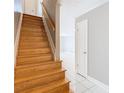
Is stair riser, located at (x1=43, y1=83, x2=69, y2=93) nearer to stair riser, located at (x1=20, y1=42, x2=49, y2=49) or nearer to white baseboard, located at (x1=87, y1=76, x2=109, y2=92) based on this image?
white baseboard, located at (x1=87, y1=76, x2=109, y2=92)

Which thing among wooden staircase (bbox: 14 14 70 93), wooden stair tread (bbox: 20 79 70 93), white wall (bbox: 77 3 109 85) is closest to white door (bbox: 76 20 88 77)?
white wall (bbox: 77 3 109 85)

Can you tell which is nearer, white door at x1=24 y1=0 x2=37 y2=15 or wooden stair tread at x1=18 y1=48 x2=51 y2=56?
wooden stair tread at x1=18 y1=48 x2=51 y2=56

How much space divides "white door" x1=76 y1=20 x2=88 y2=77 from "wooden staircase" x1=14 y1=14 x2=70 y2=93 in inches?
49.9

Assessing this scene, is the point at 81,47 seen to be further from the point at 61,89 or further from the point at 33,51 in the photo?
the point at 61,89

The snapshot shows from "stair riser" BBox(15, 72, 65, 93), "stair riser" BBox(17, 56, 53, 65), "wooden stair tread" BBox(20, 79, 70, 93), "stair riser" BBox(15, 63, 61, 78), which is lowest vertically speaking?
"wooden stair tread" BBox(20, 79, 70, 93)

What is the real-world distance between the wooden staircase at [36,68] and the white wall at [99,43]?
1.08 m

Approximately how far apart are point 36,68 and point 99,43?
189cm

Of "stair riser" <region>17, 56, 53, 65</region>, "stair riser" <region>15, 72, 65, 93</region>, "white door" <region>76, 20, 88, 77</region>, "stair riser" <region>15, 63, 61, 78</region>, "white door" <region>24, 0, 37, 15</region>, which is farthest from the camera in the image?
"white door" <region>24, 0, 37, 15</region>

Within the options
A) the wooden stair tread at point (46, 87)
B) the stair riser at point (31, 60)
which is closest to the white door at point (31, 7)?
the stair riser at point (31, 60)

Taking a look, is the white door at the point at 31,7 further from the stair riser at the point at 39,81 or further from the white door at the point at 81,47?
the stair riser at the point at 39,81

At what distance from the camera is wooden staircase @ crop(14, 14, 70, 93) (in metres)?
2.22

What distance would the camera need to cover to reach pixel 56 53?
10.8ft
